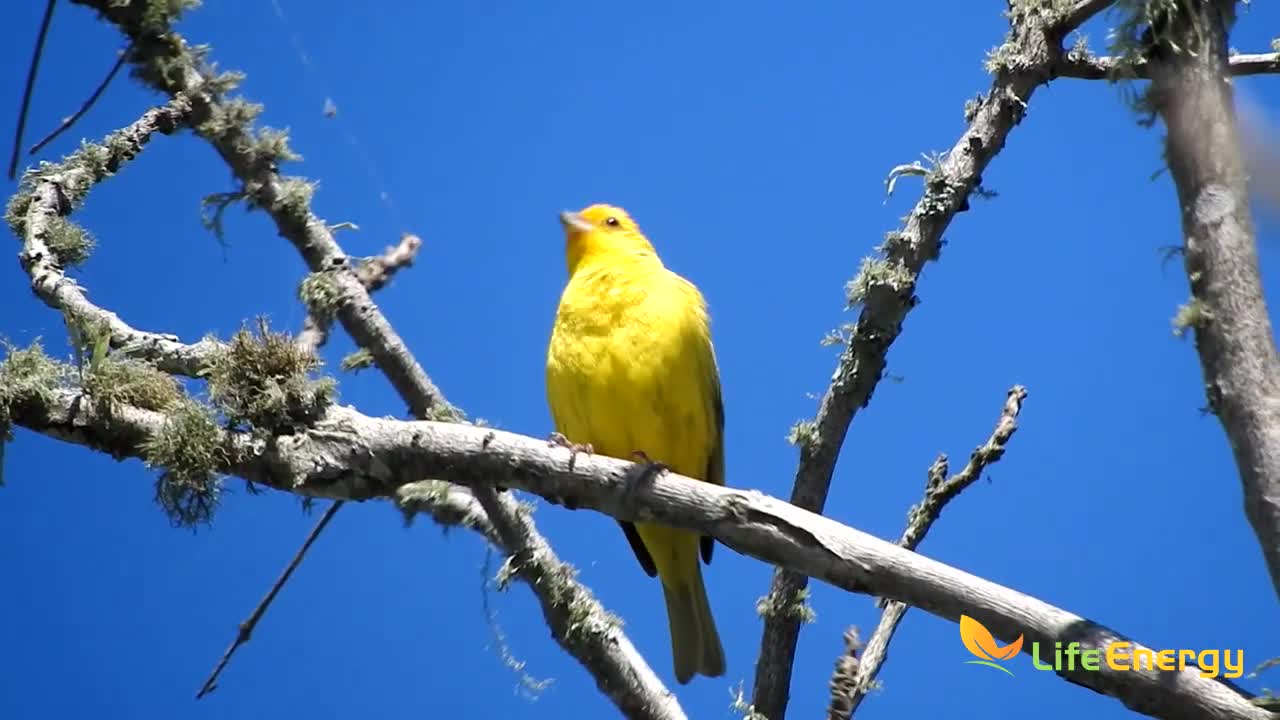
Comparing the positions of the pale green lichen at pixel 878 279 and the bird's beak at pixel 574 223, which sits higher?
the bird's beak at pixel 574 223

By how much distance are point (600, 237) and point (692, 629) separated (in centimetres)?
175

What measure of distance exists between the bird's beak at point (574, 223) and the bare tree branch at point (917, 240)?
2075 mm

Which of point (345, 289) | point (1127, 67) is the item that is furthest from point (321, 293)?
point (1127, 67)

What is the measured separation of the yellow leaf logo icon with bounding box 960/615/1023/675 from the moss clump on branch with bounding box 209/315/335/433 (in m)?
1.73

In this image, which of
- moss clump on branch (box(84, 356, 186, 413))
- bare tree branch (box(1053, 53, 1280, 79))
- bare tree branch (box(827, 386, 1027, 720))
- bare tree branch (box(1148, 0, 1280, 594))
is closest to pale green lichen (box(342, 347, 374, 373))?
moss clump on branch (box(84, 356, 186, 413))

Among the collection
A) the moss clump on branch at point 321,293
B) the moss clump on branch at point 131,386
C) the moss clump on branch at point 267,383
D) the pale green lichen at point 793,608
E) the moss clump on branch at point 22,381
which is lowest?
the moss clump on branch at point 22,381

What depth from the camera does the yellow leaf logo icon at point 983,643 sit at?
9.46 feet

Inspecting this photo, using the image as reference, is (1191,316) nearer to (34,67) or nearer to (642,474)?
(642,474)

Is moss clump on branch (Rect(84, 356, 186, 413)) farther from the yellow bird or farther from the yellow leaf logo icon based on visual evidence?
the yellow leaf logo icon

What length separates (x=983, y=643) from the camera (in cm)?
323

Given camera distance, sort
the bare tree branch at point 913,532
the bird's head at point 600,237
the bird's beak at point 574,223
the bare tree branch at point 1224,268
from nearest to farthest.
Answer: the bare tree branch at point 1224,268, the bare tree branch at point 913,532, the bird's head at point 600,237, the bird's beak at point 574,223

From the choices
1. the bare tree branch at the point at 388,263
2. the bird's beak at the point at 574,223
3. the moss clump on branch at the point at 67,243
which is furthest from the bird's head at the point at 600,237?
the moss clump on branch at the point at 67,243

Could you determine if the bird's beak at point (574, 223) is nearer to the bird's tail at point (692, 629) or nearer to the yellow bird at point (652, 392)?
the yellow bird at point (652, 392)

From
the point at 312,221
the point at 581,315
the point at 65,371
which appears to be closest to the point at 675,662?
the point at 581,315
